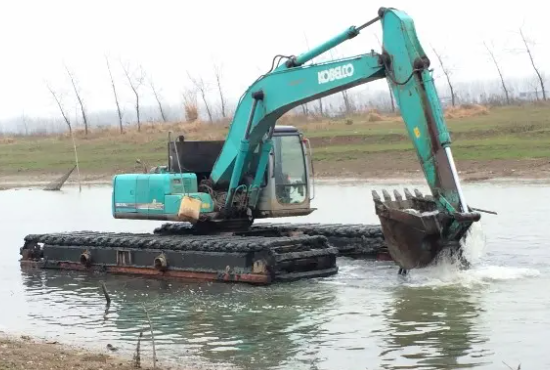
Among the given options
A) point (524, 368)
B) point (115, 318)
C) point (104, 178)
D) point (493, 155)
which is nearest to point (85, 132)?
point (104, 178)

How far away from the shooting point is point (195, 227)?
1930 cm

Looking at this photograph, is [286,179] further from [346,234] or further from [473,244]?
[473,244]

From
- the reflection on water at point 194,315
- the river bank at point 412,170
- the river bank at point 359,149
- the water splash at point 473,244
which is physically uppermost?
the river bank at point 359,149

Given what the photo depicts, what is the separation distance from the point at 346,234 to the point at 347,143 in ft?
91.9

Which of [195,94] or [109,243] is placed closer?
[109,243]

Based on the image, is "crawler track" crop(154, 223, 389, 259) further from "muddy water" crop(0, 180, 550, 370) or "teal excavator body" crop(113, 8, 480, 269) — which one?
"teal excavator body" crop(113, 8, 480, 269)

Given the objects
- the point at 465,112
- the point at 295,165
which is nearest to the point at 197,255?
the point at 295,165

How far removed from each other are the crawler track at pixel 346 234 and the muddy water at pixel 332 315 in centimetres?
32

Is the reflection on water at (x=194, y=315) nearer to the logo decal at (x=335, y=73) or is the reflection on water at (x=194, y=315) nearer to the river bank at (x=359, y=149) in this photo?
the logo decal at (x=335, y=73)

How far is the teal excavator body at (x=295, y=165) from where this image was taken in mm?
14820

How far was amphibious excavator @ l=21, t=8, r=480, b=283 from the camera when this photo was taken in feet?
48.9

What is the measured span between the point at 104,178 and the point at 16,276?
30.5 metres

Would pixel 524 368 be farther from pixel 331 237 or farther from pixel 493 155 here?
pixel 493 155

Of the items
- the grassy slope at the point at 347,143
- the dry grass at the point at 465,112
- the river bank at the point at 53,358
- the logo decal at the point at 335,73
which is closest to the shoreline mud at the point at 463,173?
the grassy slope at the point at 347,143
